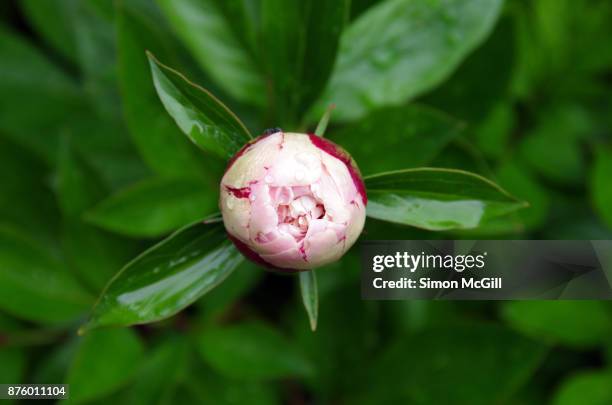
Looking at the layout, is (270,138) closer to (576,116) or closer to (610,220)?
(610,220)

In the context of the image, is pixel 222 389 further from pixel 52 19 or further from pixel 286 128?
pixel 52 19

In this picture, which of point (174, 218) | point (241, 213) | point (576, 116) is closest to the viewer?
point (241, 213)

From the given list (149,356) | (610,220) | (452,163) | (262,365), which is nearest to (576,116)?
(610,220)

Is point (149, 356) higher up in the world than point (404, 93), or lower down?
lower down

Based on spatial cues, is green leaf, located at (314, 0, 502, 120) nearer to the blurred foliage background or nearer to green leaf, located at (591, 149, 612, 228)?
the blurred foliage background

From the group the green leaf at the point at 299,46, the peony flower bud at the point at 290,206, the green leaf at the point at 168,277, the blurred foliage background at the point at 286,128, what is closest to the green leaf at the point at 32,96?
the blurred foliage background at the point at 286,128

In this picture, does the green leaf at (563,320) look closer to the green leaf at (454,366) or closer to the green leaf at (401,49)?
the green leaf at (454,366)

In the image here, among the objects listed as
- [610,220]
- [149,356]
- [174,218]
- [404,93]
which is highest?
[404,93]

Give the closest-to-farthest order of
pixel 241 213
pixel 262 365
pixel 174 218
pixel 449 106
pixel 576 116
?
pixel 241 213 → pixel 174 218 → pixel 262 365 → pixel 449 106 → pixel 576 116
